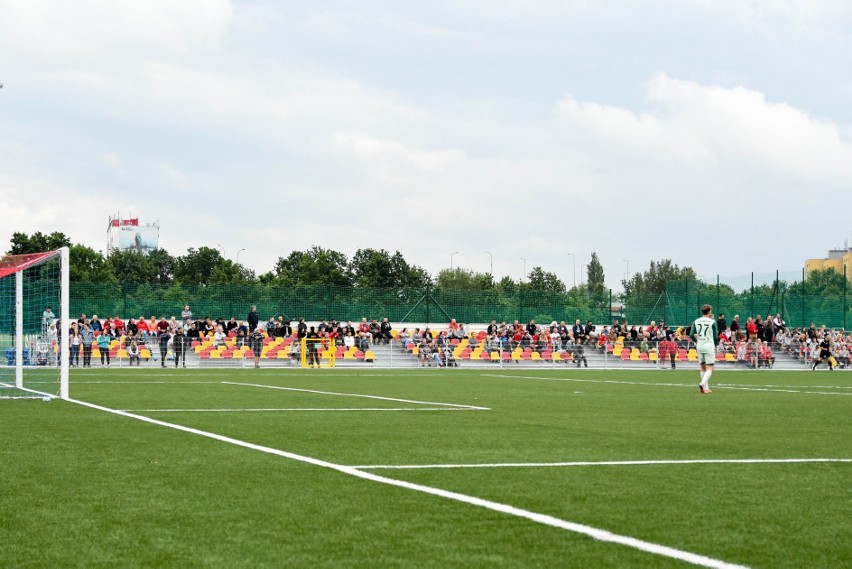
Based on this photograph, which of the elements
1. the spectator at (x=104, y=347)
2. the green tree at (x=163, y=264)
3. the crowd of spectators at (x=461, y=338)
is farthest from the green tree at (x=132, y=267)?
the spectator at (x=104, y=347)

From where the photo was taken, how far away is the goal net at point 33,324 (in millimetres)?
20906

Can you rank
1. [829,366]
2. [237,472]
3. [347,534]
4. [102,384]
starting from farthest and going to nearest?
[829,366]
[102,384]
[237,472]
[347,534]

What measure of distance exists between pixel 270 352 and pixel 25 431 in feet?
104

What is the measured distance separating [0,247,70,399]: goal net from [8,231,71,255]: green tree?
248 ft

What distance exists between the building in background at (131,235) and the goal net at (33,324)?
139 meters

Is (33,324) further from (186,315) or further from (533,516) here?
(186,315)

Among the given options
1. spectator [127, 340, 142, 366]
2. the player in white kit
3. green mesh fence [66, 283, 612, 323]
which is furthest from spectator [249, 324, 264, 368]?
the player in white kit

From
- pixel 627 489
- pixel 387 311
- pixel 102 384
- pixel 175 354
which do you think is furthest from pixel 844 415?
pixel 387 311

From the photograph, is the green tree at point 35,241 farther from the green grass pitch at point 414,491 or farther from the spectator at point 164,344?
the green grass pitch at point 414,491

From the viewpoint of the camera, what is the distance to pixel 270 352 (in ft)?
147

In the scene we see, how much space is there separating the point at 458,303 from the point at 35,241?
208 ft

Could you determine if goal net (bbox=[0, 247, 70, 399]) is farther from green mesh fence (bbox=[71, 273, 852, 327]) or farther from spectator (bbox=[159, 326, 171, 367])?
green mesh fence (bbox=[71, 273, 852, 327])

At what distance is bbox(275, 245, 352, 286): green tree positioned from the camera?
369 ft

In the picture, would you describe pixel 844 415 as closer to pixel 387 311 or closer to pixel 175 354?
pixel 175 354
